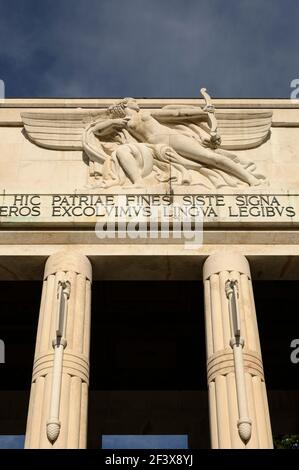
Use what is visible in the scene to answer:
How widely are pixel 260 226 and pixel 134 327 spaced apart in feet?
30.3

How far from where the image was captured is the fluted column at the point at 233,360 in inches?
761

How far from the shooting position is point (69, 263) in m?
23.0

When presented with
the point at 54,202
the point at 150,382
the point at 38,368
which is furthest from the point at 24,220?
the point at 150,382

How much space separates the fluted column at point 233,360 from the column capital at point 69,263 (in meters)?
3.60

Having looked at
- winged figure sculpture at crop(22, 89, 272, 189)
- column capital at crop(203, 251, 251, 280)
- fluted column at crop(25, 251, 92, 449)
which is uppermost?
winged figure sculpture at crop(22, 89, 272, 189)

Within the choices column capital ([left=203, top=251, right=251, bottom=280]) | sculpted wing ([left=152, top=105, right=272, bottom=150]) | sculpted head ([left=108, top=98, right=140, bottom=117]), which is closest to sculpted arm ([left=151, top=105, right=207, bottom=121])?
sculpted wing ([left=152, top=105, right=272, bottom=150])

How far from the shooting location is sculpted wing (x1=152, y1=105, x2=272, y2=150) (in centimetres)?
2677

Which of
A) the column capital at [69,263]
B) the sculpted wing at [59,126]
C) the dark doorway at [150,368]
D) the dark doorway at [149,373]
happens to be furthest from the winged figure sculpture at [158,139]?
the dark doorway at [149,373]

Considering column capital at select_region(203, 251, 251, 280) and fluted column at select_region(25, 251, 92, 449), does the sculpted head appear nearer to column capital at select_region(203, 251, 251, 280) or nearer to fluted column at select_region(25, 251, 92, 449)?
fluted column at select_region(25, 251, 92, 449)

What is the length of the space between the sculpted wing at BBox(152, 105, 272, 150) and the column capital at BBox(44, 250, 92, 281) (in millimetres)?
6370

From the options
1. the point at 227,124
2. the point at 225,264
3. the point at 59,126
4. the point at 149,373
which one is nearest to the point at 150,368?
the point at 149,373

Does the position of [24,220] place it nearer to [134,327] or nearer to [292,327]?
[134,327]

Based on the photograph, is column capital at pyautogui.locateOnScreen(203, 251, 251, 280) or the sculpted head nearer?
column capital at pyautogui.locateOnScreen(203, 251, 251, 280)

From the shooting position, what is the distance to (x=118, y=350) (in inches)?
1244
